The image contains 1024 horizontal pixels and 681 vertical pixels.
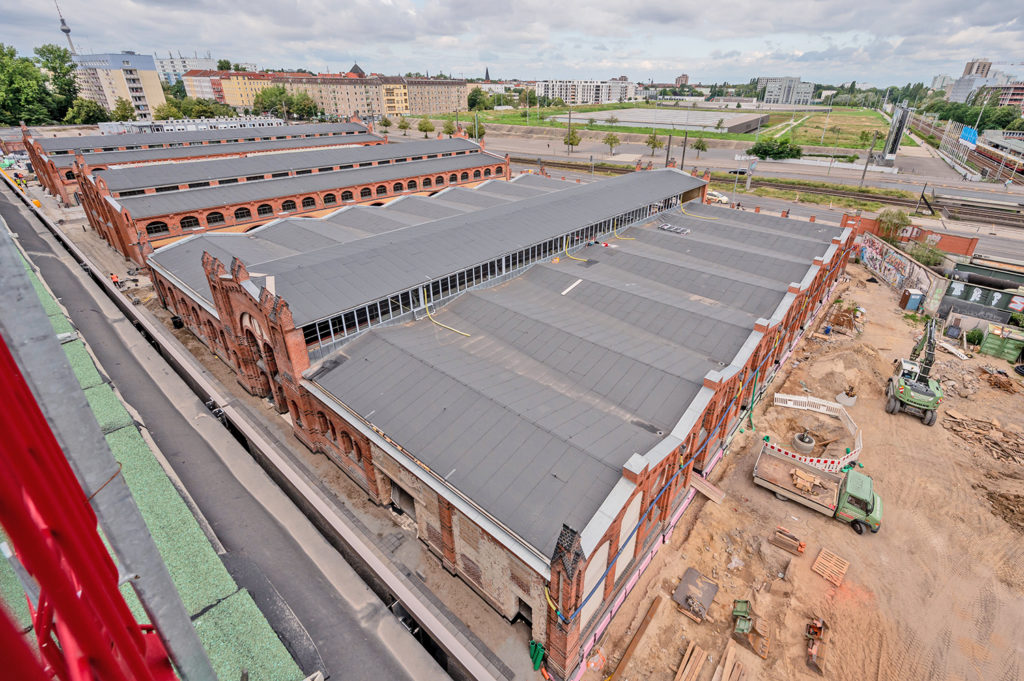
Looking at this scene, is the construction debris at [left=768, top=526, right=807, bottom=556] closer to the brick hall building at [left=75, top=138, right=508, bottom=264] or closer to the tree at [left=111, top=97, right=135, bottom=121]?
the brick hall building at [left=75, top=138, right=508, bottom=264]

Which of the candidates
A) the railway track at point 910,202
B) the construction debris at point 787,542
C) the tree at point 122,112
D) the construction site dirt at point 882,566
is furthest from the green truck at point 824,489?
the tree at point 122,112

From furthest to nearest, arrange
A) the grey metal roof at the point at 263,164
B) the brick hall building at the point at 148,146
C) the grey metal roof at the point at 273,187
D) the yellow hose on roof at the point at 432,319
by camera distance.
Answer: the brick hall building at the point at 148,146
the grey metal roof at the point at 263,164
the grey metal roof at the point at 273,187
the yellow hose on roof at the point at 432,319

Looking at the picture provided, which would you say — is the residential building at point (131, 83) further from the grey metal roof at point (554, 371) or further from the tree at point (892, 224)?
the tree at point (892, 224)

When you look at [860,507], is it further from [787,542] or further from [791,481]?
[787,542]

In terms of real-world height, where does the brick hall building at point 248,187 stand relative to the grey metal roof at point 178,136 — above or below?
below

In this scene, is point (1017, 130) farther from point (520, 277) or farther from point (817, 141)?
point (520, 277)
